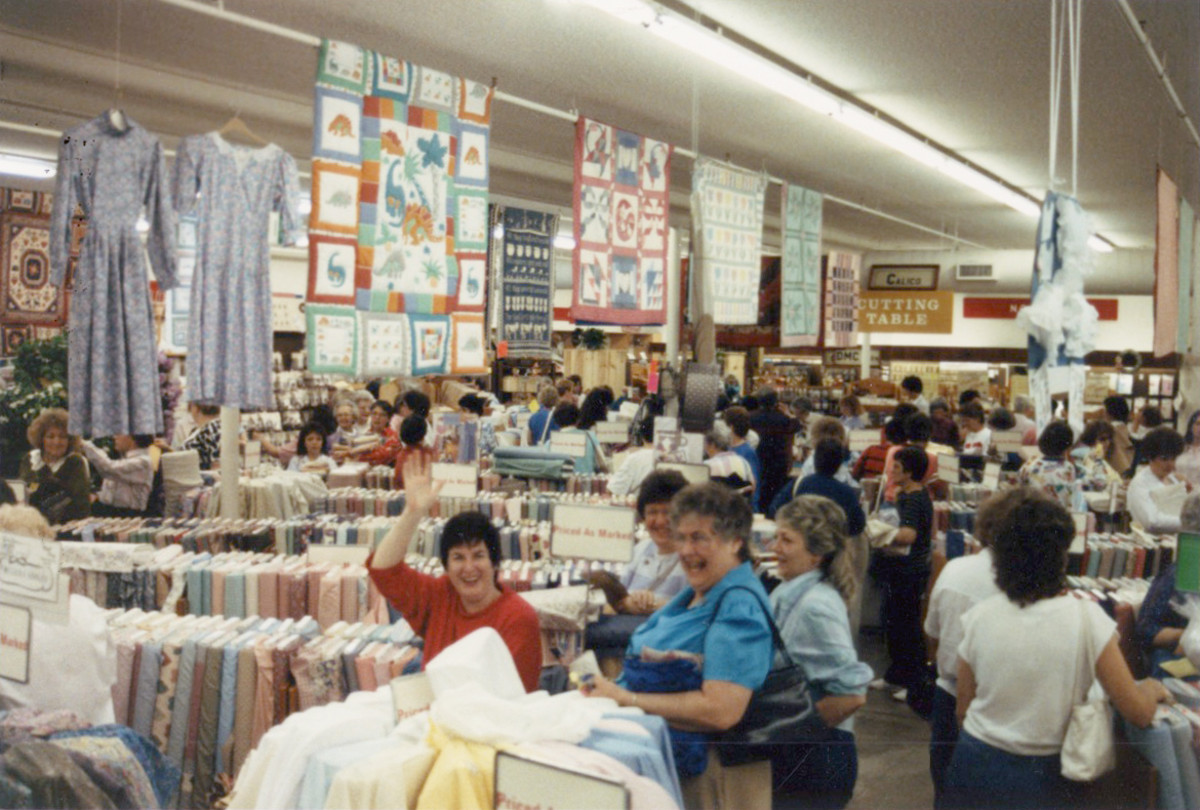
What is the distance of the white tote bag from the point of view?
283 cm

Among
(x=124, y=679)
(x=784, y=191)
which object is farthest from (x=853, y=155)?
(x=124, y=679)

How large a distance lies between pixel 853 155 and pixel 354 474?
6.95m

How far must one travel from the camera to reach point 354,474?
777 centimetres

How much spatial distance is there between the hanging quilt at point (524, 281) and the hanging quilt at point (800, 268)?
271 centimetres

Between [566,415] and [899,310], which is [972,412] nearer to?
[566,415]

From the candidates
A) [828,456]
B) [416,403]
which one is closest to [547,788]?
[828,456]

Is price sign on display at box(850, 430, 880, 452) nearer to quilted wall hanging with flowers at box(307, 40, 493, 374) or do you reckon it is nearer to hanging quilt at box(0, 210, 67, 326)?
quilted wall hanging with flowers at box(307, 40, 493, 374)

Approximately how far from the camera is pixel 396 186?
6.35m

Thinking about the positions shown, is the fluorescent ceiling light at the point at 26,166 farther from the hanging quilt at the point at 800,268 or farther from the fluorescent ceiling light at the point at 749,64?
the hanging quilt at the point at 800,268

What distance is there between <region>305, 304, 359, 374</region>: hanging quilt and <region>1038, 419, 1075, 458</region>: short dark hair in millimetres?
4305

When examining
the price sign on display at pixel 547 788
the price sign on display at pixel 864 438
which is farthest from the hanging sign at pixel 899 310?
the price sign on display at pixel 547 788

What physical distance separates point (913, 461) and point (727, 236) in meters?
4.50

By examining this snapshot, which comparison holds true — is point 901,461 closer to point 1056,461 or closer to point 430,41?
point 1056,461

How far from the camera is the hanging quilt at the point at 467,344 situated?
6891 mm
